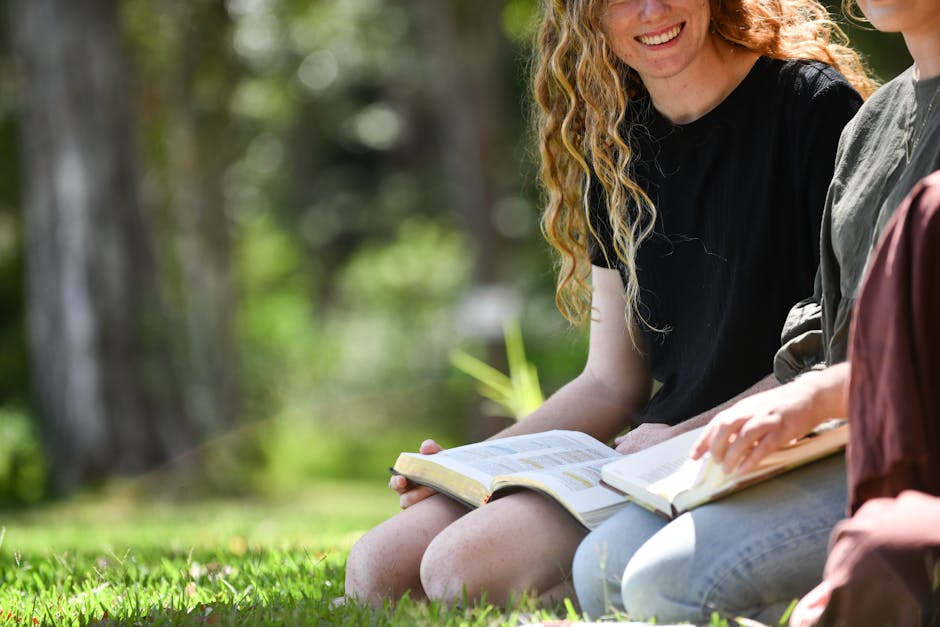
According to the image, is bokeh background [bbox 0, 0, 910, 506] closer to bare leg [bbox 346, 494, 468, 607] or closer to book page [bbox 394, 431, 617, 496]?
book page [bbox 394, 431, 617, 496]

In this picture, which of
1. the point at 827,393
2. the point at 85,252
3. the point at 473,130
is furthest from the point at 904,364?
the point at 473,130

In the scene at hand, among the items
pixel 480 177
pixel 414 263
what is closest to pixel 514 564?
pixel 480 177

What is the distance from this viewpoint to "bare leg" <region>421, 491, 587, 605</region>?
264 cm

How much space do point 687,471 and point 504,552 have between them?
1.48 ft

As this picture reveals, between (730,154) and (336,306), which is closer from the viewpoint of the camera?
(730,154)

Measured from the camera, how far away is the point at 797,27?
3.18 m

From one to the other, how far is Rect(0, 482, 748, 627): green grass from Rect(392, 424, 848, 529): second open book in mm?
245

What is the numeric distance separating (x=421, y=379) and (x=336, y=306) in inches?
437

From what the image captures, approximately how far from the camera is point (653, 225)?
3068 millimetres

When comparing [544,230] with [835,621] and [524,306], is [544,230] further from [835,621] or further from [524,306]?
[524,306]

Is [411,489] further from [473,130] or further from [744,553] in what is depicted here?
[473,130]

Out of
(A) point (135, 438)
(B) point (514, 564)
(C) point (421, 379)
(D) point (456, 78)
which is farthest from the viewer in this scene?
(C) point (421, 379)

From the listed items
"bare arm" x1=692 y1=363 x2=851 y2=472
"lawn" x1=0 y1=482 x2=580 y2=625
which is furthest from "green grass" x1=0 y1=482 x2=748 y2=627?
"bare arm" x1=692 y1=363 x2=851 y2=472

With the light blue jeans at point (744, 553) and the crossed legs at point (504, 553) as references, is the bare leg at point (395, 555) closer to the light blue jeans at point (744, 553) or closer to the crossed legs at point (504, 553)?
the crossed legs at point (504, 553)
